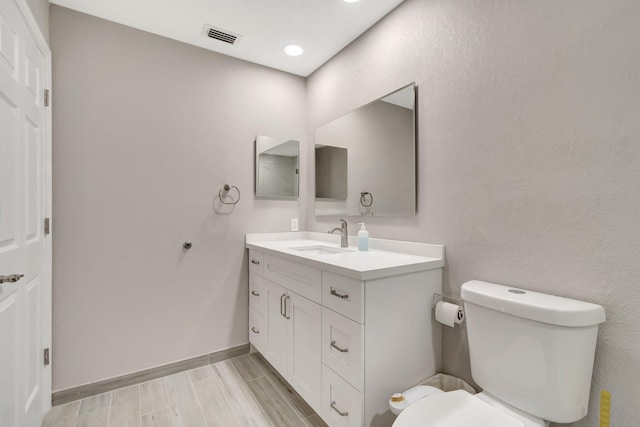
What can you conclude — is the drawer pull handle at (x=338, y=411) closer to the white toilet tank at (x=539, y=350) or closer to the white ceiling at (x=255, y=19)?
the white toilet tank at (x=539, y=350)

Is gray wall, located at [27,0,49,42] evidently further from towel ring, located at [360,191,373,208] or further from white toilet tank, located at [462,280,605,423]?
white toilet tank, located at [462,280,605,423]

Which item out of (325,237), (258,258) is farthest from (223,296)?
(325,237)

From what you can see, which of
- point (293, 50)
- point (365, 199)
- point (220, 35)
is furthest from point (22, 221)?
point (293, 50)

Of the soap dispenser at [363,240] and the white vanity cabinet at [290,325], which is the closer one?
the white vanity cabinet at [290,325]

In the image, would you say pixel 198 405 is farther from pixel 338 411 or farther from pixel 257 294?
pixel 338 411

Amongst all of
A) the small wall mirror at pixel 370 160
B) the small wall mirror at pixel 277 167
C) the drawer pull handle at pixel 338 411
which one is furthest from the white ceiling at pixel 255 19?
the drawer pull handle at pixel 338 411

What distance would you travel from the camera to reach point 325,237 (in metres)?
2.43

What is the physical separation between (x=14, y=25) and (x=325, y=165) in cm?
184

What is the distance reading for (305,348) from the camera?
161cm

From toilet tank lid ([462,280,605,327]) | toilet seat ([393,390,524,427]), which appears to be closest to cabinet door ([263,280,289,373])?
toilet seat ([393,390,524,427])

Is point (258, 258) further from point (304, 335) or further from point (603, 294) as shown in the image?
point (603, 294)

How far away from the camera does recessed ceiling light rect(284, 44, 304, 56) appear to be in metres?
2.22

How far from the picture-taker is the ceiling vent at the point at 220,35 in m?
2.01

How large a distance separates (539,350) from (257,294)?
1.72 meters
